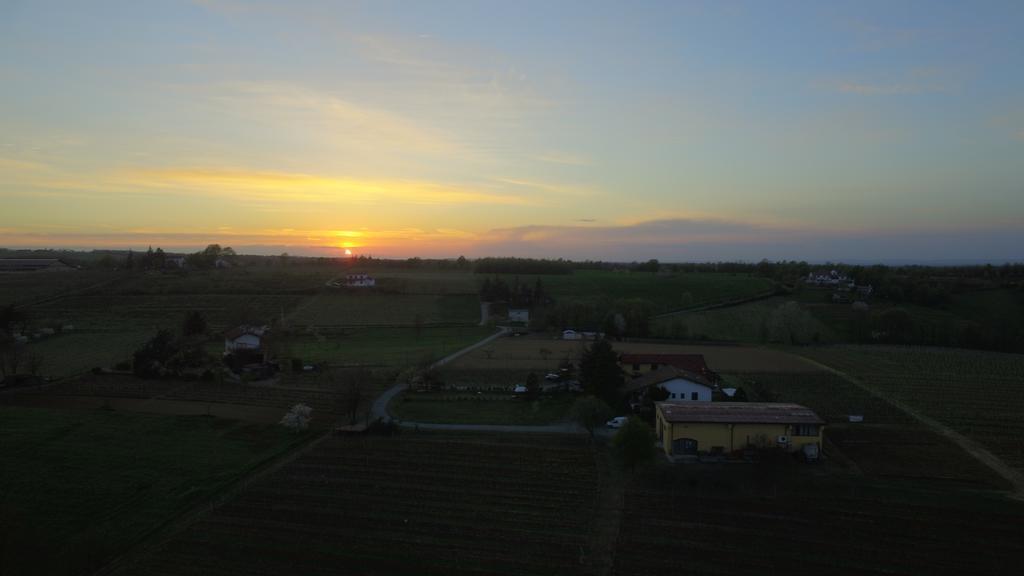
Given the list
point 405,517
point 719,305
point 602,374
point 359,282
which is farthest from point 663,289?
point 405,517

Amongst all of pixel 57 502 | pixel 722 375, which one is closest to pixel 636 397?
pixel 722 375

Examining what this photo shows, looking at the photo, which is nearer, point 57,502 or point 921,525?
point 921,525

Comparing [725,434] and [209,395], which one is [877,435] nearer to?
[725,434]

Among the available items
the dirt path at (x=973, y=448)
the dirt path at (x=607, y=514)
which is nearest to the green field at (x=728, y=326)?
the dirt path at (x=973, y=448)

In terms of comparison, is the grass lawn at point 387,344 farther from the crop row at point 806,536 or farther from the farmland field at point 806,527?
the crop row at point 806,536

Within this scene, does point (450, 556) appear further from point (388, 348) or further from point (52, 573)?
point (388, 348)

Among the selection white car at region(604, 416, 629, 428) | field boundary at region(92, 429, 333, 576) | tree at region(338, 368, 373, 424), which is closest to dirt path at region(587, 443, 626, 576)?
white car at region(604, 416, 629, 428)

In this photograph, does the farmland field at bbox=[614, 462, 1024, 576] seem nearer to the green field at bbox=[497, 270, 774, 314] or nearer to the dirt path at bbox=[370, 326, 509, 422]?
the dirt path at bbox=[370, 326, 509, 422]
